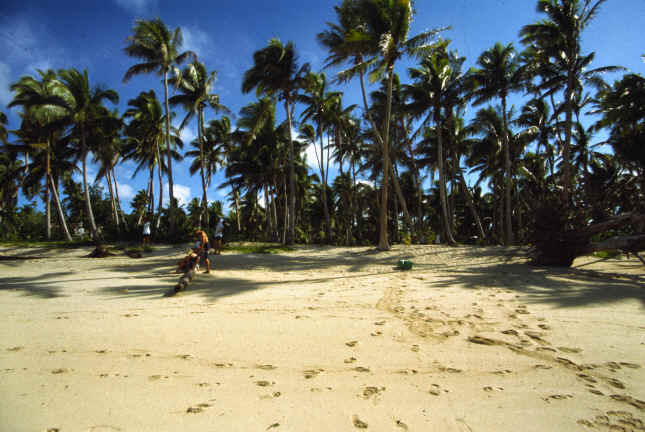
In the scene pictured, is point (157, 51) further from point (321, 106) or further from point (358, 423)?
point (358, 423)

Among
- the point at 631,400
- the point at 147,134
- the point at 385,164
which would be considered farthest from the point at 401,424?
the point at 147,134

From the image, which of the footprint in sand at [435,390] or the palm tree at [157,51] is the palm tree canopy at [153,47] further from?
the footprint in sand at [435,390]

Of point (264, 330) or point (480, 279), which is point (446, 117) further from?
point (264, 330)

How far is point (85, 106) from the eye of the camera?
16.1 m

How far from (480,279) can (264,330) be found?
5.84 meters

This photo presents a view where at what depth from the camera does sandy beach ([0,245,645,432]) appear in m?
1.86

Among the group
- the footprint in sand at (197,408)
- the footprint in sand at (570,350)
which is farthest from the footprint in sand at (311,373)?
the footprint in sand at (570,350)

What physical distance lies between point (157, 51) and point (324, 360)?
65.9 ft

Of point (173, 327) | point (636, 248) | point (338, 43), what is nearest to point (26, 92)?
point (338, 43)

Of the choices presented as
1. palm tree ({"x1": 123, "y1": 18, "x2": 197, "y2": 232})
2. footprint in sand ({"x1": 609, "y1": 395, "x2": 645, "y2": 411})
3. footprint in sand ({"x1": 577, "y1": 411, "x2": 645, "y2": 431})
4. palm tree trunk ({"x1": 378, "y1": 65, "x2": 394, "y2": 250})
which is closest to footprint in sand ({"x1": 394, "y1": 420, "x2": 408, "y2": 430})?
footprint in sand ({"x1": 577, "y1": 411, "x2": 645, "y2": 431})

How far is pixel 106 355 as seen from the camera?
2.74m

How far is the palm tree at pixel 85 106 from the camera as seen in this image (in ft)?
51.5

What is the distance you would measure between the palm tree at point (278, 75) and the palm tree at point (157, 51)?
4.49m

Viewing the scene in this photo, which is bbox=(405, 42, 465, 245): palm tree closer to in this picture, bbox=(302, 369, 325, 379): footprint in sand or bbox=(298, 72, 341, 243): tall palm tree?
bbox=(298, 72, 341, 243): tall palm tree
